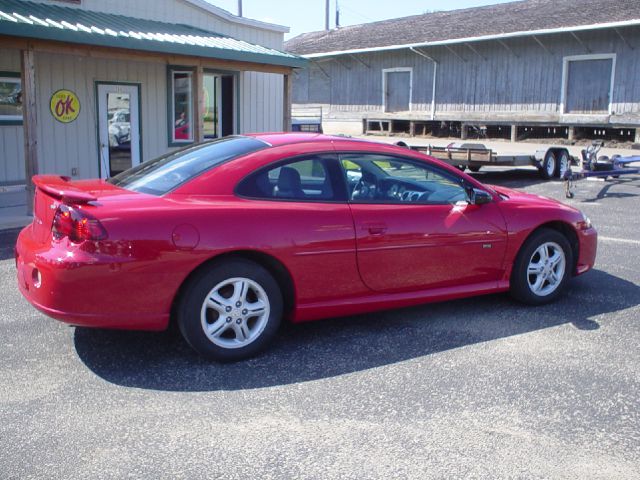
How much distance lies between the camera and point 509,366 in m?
4.43

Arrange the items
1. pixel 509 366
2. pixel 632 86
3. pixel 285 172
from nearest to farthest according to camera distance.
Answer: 1. pixel 509 366
2. pixel 285 172
3. pixel 632 86

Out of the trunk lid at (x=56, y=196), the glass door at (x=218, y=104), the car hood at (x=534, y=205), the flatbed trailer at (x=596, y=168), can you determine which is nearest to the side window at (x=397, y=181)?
the car hood at (x=534, y=205)

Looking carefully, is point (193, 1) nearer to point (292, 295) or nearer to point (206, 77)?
point (206, 77)

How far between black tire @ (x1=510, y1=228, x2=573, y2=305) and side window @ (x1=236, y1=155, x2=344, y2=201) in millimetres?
1778

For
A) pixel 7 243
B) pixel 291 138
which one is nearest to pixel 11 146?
pixel 7 243

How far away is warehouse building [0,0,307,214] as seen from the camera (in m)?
10.2

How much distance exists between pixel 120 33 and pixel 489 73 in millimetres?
21468

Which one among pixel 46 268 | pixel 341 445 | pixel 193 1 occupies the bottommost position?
pixel 341 445

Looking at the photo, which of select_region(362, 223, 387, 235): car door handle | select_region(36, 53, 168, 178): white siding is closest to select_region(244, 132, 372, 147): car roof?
select_region(362, 223, 387, 235): car door handle

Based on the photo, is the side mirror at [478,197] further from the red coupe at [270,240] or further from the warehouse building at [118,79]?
the warehouse building at [118,79]

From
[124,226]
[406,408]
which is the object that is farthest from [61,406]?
[406,408]

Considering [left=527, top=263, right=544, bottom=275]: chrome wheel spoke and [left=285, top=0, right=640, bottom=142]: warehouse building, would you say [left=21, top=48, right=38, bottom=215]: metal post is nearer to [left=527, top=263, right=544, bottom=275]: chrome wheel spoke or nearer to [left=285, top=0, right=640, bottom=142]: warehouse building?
[left=527, top=263, right=544, bottom=275]: chrome wheel spoke

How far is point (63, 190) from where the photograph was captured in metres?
4.39

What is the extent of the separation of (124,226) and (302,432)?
1613 mm
